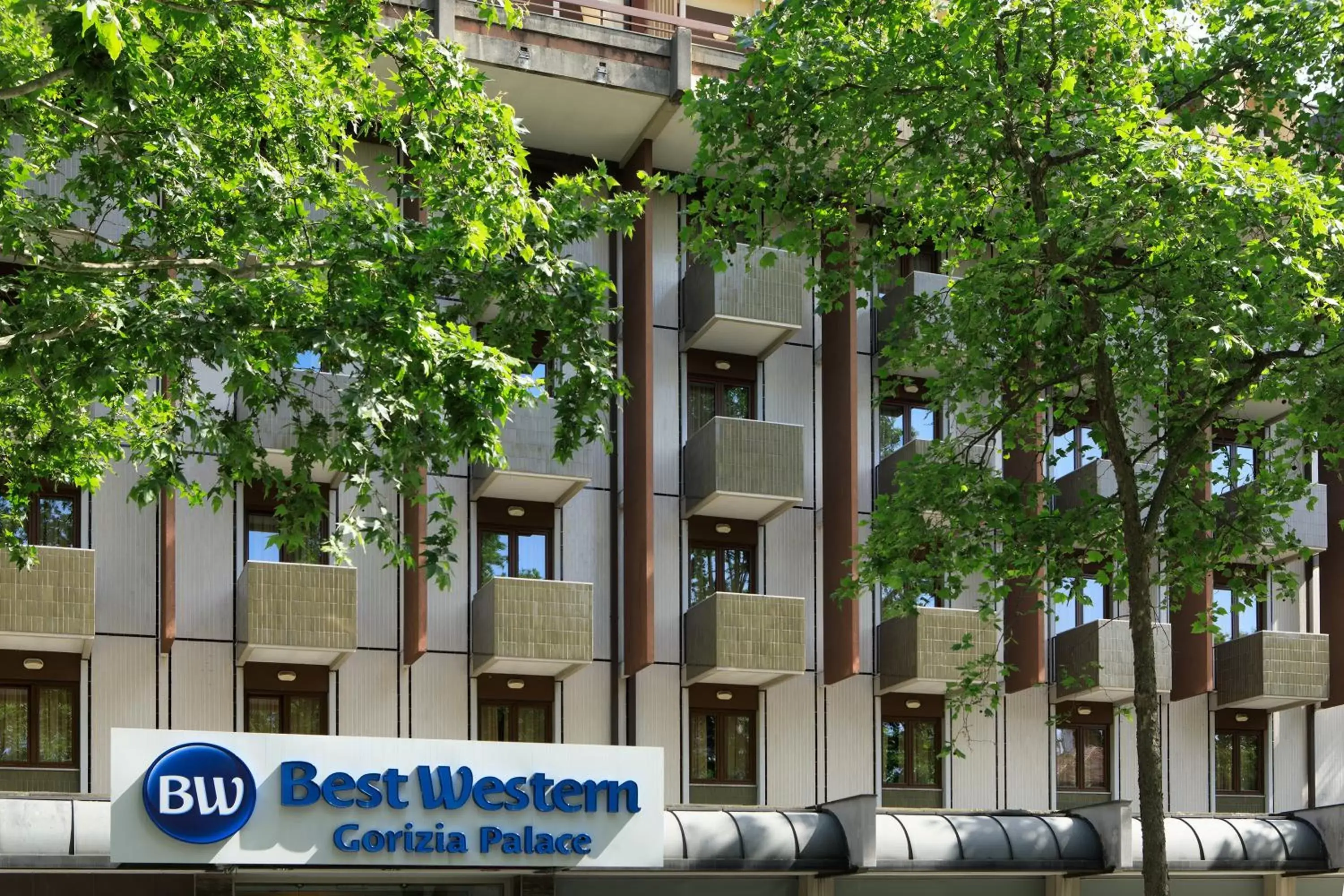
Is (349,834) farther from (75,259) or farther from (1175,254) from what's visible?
(1175,254)

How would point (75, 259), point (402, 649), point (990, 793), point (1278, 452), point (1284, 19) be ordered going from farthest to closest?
point (1278, 452) → point (990, 793) → point (402, 649) → point (1284, 19) → point (75, 259)

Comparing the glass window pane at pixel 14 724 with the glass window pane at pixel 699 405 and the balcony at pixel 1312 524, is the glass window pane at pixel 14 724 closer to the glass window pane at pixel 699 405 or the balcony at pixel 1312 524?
the glass window pane at pixel 699 405

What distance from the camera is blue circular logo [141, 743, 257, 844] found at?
74.2ft

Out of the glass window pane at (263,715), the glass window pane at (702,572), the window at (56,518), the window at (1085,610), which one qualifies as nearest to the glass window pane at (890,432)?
the glass window pane at (702,572)

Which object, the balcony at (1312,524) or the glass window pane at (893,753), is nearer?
the glass window pane at (893,753)

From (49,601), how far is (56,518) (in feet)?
6.46

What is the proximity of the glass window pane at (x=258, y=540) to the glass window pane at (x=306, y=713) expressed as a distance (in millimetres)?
2034

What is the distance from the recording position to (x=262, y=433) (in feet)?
87.5

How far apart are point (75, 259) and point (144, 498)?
2.42 metres

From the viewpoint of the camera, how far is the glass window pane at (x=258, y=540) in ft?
90.0

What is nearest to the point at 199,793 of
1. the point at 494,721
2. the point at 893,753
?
the point at 494,721

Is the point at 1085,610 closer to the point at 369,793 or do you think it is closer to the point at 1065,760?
the point at 1065,760

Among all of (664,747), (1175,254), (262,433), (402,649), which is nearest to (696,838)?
(664,747)

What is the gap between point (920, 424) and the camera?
31.8 metres
